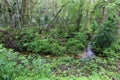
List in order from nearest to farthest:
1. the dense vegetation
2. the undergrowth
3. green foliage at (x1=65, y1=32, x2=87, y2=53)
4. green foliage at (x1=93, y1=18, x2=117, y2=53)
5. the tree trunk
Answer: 1. the undergrowth
2. the dense vegetation
3. green foliage at (x1=93, y1=18, x2=117, y2=53)
4. green foliage at (x1=65, y1=32, x2=87, y2=53)
5. the tree trunk

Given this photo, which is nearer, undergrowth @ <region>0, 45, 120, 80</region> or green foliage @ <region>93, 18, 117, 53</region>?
undergrowth @ <region>0, 45, 120, 80</region>

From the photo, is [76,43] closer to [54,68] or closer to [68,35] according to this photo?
[68,35]

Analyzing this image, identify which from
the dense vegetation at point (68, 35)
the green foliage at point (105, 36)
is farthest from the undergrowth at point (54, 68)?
the green foliage at point (105, 36)

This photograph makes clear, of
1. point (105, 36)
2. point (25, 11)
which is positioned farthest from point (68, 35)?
point (25, 11)

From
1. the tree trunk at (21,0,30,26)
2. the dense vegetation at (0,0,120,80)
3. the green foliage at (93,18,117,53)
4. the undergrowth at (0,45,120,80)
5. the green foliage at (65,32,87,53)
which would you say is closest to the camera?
the undergrowth at (0,45,120,80)

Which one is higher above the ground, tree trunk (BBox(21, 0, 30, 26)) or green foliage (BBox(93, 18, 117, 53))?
tree trunk (BBox(21, 0, 30, 26))

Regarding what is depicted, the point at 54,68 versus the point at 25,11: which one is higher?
the point at 25,11

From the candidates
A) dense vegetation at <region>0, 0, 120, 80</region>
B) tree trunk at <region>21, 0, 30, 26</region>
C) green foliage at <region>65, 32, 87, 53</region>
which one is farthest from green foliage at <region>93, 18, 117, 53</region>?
tree trunk at <region>21, 0, 30, 26</region>

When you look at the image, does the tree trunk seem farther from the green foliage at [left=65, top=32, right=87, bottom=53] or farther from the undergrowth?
the undergrowth

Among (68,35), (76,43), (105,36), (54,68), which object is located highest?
(105,36)

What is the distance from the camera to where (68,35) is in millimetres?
7727

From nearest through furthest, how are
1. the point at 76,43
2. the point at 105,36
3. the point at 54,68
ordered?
1. the point at 54,68
2. the point at 105,36
3. the point at 76,43

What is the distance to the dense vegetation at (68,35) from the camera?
616 centimetres

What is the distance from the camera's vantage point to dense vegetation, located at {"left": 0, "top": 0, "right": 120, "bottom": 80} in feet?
20.2
